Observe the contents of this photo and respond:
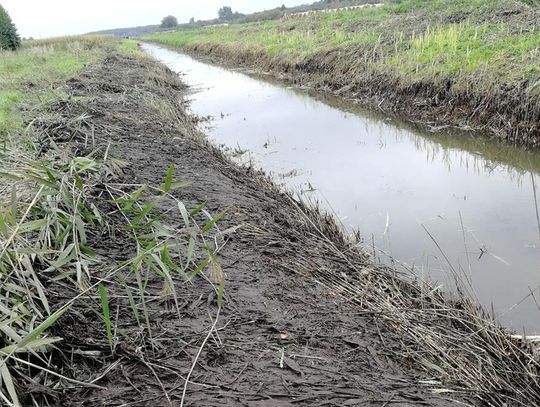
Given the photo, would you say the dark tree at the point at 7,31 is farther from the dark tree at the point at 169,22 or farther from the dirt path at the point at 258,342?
the dark tree at the point at 169,22

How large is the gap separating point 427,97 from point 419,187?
3906 millimetres

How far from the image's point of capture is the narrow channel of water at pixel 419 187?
363cm

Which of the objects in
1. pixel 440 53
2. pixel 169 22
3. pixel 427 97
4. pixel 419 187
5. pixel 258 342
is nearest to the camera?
pixel 258 342

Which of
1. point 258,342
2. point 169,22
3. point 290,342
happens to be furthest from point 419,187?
point 169,22

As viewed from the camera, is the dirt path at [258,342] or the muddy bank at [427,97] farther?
the muddy bank at [427,97]

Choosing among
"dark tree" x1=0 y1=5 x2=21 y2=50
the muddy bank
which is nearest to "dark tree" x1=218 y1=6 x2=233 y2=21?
"dark tree" x1=0 y1=5 x2=21 y2=50

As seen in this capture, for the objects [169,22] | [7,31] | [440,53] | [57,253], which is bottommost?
[57,253]

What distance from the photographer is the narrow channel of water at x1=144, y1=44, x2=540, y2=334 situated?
143 inches

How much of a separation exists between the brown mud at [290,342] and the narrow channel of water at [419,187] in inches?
26.5

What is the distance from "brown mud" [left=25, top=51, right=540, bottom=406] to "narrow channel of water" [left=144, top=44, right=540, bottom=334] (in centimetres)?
67

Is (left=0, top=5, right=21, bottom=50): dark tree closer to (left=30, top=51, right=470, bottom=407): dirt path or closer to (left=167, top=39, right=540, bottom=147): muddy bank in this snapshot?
(left=167, top=39, right=540, bottom=147): muddy bank

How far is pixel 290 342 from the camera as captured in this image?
86.1 inches

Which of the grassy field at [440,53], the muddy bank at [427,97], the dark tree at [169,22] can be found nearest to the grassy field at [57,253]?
the muddy bank at [427,97]

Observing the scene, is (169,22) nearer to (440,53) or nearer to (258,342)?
(440,53)
